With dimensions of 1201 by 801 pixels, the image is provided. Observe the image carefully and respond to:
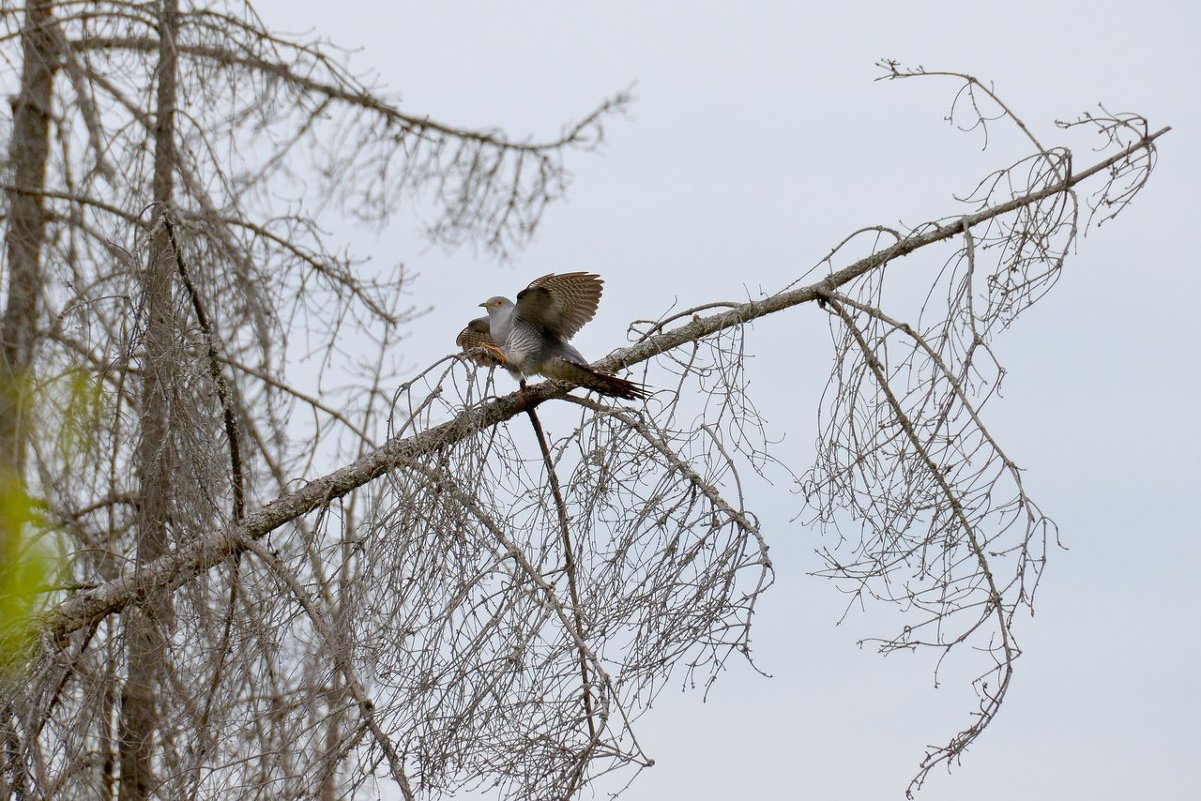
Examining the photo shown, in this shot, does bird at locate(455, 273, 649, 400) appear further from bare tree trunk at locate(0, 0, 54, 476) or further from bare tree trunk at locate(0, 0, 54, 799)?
bare tree trunk at locate(0, 0, 54, 476)

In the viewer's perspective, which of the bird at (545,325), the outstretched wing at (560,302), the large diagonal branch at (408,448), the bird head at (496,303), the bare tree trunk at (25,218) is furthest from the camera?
the bare tree trunk at (25,218)

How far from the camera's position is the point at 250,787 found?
11.0 ft

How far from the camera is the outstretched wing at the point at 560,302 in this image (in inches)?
175

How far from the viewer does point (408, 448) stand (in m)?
3.65

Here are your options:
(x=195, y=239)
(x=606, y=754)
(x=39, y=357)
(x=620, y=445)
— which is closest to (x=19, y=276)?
(x=39, y=357)

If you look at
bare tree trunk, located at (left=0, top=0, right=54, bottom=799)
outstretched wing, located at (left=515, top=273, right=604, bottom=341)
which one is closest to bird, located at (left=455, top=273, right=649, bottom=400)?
outstretched wing, located at (left=515, top=273, right=604, bottom=341)

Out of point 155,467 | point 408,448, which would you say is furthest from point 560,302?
point 155,467

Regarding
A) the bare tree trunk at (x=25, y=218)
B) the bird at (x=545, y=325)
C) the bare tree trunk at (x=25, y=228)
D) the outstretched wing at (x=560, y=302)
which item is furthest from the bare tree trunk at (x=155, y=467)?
the outstretched wing at (x=560, y=302)

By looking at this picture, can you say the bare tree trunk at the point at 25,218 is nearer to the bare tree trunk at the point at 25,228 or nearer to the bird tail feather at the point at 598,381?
the bare tree trunk at the point at 25,228

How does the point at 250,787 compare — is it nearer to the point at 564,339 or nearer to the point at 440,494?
the point at 440,494

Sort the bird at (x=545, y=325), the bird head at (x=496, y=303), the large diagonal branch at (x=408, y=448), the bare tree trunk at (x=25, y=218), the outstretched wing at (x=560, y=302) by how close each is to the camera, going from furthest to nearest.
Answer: the bare tree trunk at (x=25, y=218) → the bird head at (x=496, y=303) → the outstretched wing at (x=560, y=302) → the bird at (x=545, y=325) → the large diagonal branch at (x=408, y=448)

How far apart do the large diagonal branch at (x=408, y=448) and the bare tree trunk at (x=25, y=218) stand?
1245mm

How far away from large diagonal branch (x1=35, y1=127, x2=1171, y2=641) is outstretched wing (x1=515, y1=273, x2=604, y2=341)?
45cm

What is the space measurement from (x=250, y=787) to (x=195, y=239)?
218cm
